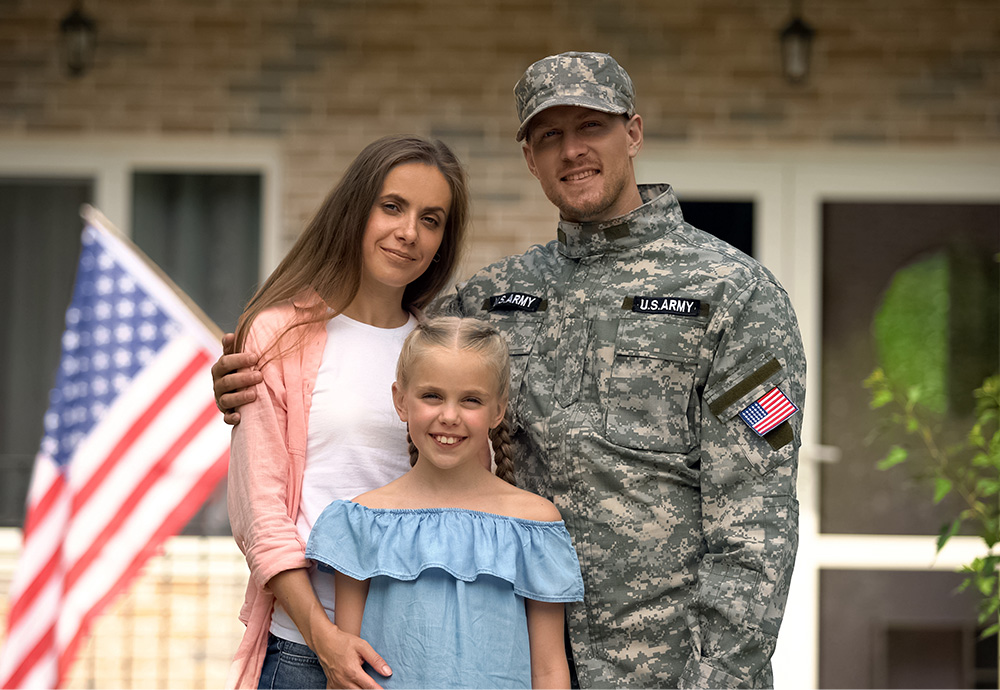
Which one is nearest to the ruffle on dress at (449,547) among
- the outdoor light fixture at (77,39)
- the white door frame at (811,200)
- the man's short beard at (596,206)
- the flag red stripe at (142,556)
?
the man's short beard at (596,206)

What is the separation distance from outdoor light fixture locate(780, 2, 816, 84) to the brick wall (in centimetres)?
13

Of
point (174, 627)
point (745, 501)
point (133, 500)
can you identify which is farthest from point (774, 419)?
point (174, 627)

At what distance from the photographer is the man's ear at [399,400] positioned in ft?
7.01

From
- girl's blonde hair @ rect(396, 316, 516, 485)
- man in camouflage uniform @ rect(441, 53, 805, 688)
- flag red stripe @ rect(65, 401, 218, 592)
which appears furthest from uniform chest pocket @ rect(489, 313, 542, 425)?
flag red stripe @ rect(65, 401, 218, 592)

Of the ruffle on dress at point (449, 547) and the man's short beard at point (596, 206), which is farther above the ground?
the man's short beard at point (596, 206)

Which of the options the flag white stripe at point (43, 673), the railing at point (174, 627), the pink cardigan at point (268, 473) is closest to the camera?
the pink cardigan at point (268, 473)

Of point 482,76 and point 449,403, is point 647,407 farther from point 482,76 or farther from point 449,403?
point 482,76

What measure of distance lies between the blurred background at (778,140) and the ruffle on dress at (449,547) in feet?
10.3

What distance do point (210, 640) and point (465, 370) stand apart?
3.44 meters

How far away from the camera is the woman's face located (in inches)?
90.4

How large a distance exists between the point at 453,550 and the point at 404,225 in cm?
73

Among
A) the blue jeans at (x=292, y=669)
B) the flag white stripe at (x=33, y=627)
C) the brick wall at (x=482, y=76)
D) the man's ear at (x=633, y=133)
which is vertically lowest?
the flag white stripe at (x=33, y=627)

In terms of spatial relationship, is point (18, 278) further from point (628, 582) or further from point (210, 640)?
point (628, 582)

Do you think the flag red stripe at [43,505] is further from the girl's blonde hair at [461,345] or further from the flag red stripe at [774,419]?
the flag red stripe at [774,419]
